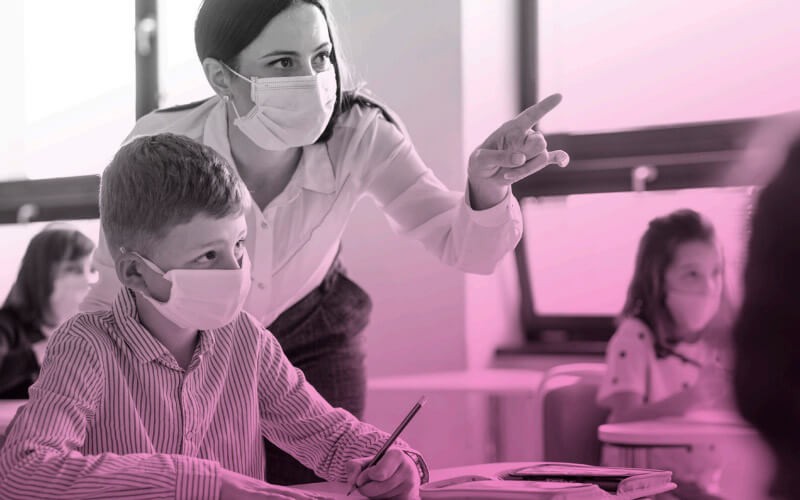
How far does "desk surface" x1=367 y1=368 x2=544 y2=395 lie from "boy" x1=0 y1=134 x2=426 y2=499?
1273 millimetres

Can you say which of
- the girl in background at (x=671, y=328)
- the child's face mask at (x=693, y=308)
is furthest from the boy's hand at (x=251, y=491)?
the child's face mask at (x=693, y=308)

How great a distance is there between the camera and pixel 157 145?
1553 mm

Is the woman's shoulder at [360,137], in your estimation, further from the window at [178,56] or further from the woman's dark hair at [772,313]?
the window at [178,56]

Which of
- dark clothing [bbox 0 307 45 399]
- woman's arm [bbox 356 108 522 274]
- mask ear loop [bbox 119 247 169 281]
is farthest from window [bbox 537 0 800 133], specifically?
mask ear loop [bbox 119 247 169 281]

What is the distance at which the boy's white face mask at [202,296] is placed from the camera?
1.45 meters

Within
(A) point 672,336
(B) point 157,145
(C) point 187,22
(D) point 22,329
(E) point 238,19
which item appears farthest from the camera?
(D) point 22,329

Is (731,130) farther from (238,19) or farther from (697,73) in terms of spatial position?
(238,19)

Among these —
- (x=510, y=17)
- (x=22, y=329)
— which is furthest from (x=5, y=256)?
(x=510, y=17)

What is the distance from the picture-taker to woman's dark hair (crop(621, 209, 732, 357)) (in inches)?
114

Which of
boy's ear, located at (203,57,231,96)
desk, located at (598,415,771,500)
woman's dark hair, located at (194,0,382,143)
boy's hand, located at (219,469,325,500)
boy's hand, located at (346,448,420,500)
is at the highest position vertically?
woman's dark hair, located at (194,0,382,143)

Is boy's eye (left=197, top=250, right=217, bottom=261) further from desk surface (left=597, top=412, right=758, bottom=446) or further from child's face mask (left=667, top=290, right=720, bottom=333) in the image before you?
child's face mask (left=667, top=290, right=720, bottom=333)

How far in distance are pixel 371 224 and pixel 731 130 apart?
3.39 feet

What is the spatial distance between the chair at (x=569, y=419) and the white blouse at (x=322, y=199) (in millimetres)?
625

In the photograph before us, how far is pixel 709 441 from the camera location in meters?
2.56
